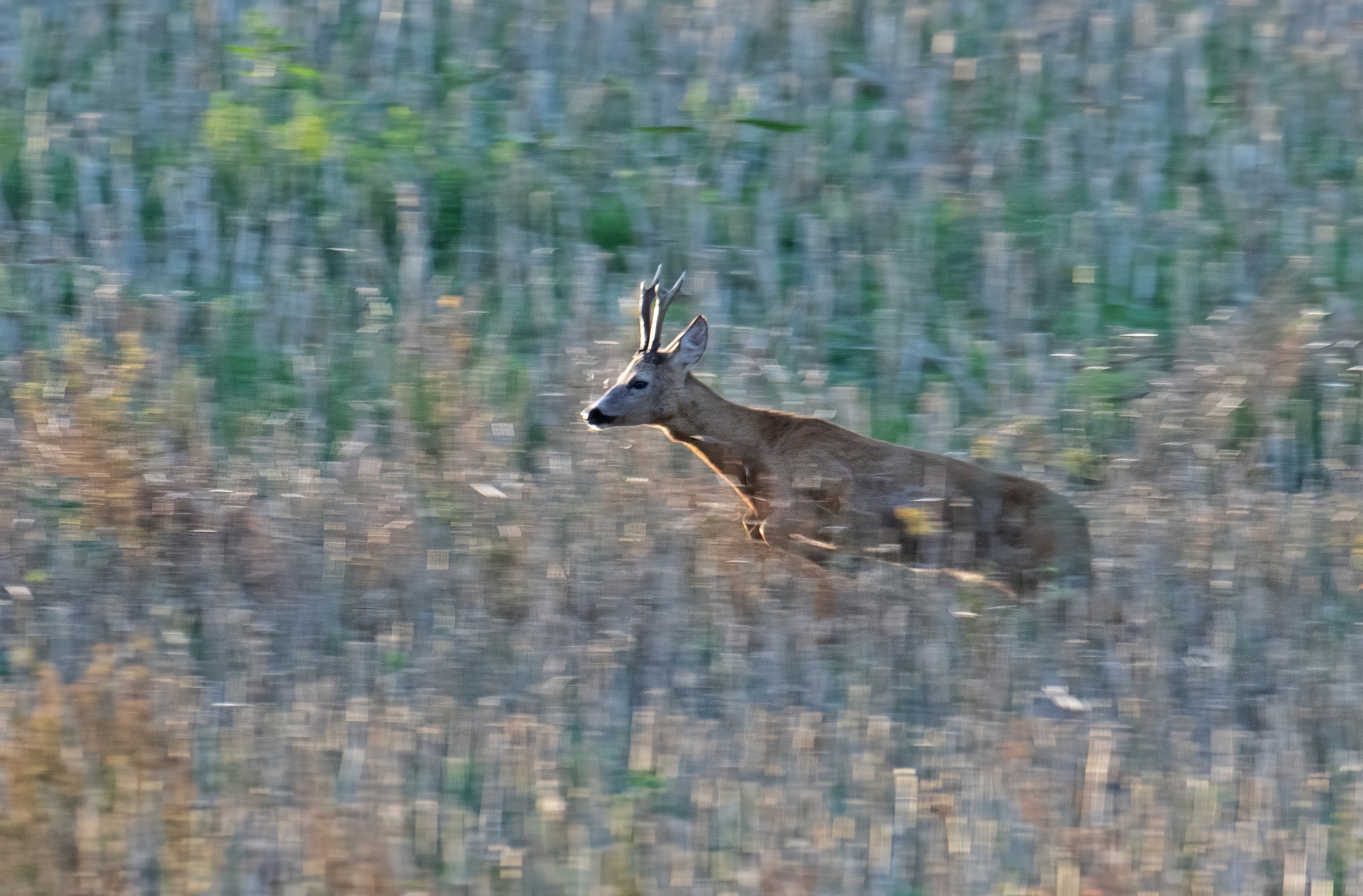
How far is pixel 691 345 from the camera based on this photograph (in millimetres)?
6559

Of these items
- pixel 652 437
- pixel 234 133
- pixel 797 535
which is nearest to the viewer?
pixel 797 535

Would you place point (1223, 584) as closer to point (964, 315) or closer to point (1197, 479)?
point (1197, 479)

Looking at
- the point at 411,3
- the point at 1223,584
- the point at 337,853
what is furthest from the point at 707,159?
the point at 337,853

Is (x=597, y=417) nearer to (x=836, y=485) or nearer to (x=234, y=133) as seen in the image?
(x=836, y=485)

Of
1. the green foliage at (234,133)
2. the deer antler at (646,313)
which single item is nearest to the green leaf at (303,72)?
the green foliage at (234,133)

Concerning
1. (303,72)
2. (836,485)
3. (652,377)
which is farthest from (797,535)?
(303,72)

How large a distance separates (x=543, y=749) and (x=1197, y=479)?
3334 millimetres

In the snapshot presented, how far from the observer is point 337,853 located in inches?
168

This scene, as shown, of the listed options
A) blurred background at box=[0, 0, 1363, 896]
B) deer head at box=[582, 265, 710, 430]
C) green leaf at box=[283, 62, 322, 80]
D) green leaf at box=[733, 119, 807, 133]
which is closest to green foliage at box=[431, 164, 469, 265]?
blurred background at box=[0, 0, 1363, 896]

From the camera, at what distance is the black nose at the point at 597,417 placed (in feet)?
20.5

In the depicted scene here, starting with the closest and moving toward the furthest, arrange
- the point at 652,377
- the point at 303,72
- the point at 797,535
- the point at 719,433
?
the point at 797,535 → the point at 652,377 → the point at 719,433 → the point at 303,72

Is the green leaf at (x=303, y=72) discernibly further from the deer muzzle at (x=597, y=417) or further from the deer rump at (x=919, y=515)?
the deer rump at (x=919, y=515)

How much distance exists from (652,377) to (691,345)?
23 cm

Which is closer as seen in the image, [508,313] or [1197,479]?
[1197,479]
